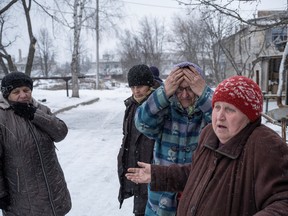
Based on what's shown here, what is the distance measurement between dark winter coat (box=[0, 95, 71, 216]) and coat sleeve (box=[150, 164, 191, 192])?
111cm

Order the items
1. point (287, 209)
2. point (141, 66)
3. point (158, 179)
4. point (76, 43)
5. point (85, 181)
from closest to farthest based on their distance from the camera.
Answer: point (287, 209)
point (158, 179)
point (141, 66)
point (85, 181)
point (76, 43)

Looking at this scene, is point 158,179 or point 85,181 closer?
point 158,179

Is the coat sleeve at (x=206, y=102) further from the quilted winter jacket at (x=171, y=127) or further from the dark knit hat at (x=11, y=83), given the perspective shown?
the dark knit hat at (x=11, y=83)

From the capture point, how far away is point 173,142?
2.08 meters

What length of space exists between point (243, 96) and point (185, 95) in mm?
650

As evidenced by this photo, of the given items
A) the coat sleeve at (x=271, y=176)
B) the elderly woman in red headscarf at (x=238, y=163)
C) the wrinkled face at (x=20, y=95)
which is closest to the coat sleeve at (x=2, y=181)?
the wrinkled face at (x=20, y=95)

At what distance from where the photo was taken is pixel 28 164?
2439 millimetres

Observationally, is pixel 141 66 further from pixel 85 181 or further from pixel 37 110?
pixel 85 181

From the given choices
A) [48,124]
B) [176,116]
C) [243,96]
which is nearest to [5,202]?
[48,124]

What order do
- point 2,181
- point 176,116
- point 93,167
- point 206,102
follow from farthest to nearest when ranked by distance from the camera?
point 93,167 → point 2,181 → point 176,116 → point 206,102

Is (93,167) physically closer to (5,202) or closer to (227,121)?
(5,202)

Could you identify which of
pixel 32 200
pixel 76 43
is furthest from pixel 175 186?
pixel 76 43

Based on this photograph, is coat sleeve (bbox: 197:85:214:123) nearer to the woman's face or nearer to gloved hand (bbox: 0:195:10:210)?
the woman's face

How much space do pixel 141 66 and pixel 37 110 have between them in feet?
3.47
